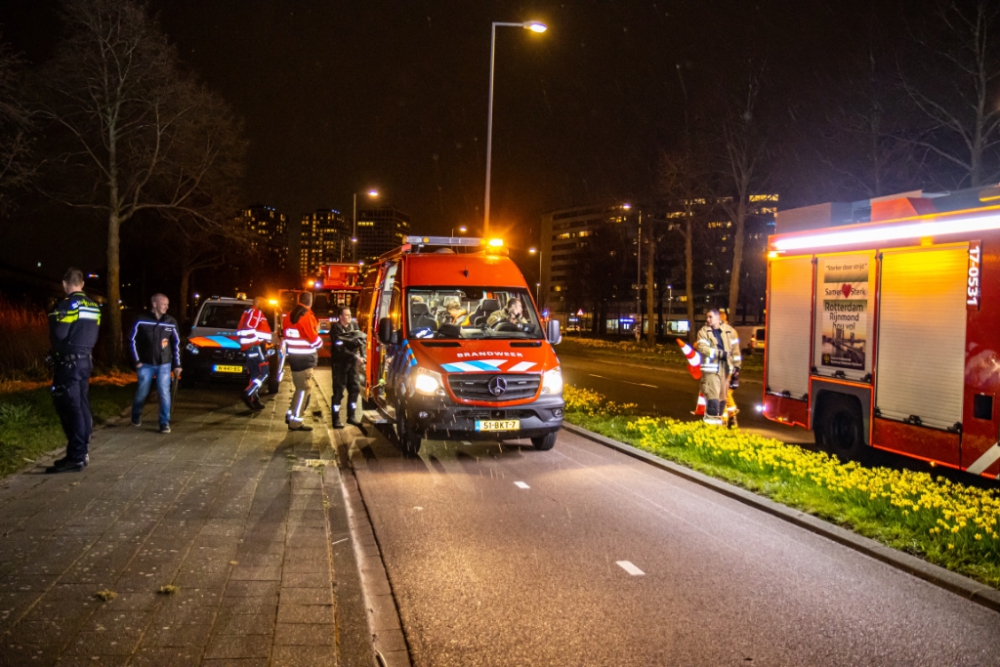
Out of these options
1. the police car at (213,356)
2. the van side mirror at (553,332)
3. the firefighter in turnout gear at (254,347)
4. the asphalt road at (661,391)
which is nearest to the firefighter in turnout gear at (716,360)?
the asphalt road at (661,391)

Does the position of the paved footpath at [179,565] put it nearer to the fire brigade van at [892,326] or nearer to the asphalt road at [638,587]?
the asphalt road at [638,587]

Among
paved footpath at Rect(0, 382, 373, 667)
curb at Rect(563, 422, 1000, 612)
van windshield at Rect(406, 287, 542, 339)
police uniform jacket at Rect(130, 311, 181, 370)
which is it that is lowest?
curb at Rect(563, 422, 1000, 612)

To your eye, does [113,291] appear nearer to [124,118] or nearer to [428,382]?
[124,118]

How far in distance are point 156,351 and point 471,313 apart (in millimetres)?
4226

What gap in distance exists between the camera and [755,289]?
6750 cm

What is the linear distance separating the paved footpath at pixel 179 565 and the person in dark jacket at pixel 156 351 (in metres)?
1.77

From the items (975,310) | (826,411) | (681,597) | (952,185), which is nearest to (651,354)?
(952,185)

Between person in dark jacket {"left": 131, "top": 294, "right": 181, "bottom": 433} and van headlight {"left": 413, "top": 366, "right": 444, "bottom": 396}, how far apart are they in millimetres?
3761

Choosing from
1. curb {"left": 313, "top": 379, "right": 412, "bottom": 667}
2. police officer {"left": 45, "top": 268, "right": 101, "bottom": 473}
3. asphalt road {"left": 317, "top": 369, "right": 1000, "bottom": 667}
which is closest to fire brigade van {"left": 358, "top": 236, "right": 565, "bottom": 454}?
asphalt road {"left": 317, "top": 369, "right": 1000, "bottom": 667}

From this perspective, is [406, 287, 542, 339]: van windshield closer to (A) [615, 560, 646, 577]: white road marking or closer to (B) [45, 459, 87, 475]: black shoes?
(B) [45, 459, 87, 475]: black shoes

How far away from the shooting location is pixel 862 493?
7750 millimetres

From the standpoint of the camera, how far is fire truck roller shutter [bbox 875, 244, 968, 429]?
8344 millimetres

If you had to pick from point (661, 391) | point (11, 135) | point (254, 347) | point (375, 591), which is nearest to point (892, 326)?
point (375, 591)

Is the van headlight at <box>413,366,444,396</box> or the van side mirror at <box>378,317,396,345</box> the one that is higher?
the van side mirror at <box>378,317,396,345</box>
